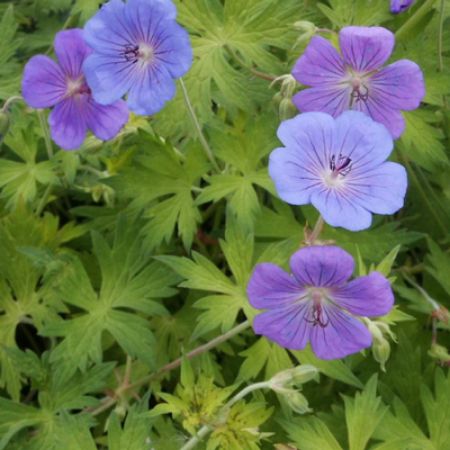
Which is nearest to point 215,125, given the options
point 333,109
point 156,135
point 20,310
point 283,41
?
point 156,135

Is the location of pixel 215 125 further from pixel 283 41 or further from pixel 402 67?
pixel 402 67

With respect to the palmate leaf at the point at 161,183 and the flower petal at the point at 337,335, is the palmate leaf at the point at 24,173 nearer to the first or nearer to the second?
the palmate leaf at the point at 161,183

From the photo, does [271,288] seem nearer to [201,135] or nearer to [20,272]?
[201,135]

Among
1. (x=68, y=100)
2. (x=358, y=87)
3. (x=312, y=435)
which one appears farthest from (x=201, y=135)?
(x=312, y=435)

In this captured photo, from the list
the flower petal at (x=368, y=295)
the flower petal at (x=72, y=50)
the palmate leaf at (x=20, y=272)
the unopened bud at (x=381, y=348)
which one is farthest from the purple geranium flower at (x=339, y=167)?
the palmate leaf at (x=20, y=272)

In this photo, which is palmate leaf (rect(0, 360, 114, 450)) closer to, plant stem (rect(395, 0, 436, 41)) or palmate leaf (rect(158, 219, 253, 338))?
palmate leaf (rect(158, 219, 253, 338))
